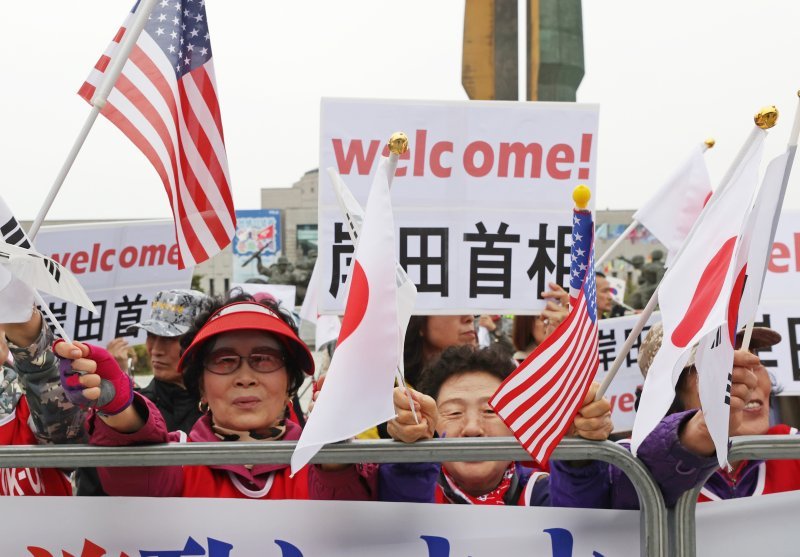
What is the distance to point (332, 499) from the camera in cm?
257

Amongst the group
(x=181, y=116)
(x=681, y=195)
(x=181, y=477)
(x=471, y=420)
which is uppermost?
(x=181, y=116)

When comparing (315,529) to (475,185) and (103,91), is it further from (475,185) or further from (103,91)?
(475,185)

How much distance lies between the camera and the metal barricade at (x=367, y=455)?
94.8 inches

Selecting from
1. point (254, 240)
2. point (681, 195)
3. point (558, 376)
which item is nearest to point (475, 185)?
point (681, 195)

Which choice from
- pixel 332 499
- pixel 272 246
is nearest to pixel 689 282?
pixel 332 499

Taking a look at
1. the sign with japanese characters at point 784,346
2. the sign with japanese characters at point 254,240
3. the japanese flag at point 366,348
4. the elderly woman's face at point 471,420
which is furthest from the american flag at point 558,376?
the sign with japanese characters at point 254,240

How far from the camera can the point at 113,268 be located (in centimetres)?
596

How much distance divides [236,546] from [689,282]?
122 centimetres

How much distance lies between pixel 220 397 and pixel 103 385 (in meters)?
0.61

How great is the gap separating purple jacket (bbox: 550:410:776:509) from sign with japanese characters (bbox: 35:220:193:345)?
141 inches

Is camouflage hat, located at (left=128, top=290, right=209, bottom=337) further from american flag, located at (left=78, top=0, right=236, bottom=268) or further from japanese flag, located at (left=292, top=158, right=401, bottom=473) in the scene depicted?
japanese flag, located at (left=292, top=158, right=401, bottom=473)

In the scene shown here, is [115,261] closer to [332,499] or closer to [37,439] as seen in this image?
[37,439]

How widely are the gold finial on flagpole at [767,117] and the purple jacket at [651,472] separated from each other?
69cm

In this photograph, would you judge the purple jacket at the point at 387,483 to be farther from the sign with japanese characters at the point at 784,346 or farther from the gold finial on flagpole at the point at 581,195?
the sign with japanese characters at the point at 784,346
